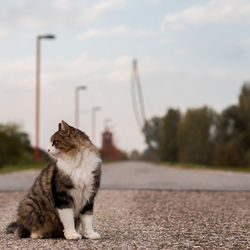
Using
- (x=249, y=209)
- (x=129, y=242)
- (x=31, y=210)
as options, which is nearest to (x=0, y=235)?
(x=31, y=210)

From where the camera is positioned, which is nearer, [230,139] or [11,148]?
[11,148]

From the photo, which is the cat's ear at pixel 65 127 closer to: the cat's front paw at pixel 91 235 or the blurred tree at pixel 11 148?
the cat's front paw at pixel 91 235

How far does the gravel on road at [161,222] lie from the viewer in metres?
4.97

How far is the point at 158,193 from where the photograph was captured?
37.1 feet

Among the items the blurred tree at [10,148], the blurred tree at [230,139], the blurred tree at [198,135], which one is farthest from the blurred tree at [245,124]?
the blurred tree at [10,148]

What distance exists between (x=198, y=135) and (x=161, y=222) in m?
59.0

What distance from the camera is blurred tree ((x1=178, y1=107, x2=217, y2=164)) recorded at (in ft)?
207

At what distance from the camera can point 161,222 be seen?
21.9 feet

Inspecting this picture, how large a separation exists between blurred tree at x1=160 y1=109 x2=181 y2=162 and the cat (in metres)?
78.0

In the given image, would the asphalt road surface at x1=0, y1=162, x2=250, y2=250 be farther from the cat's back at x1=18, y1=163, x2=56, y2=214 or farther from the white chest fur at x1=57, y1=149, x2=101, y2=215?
the white chest fur at x1=57, y1=149, x2=101, y2=215

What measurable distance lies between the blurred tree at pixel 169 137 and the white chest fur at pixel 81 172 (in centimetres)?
7820

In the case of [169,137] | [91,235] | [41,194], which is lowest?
[91,235]

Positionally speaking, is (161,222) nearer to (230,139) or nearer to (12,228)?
(12,228)

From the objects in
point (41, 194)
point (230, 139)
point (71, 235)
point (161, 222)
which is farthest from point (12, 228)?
point (230, 139)
